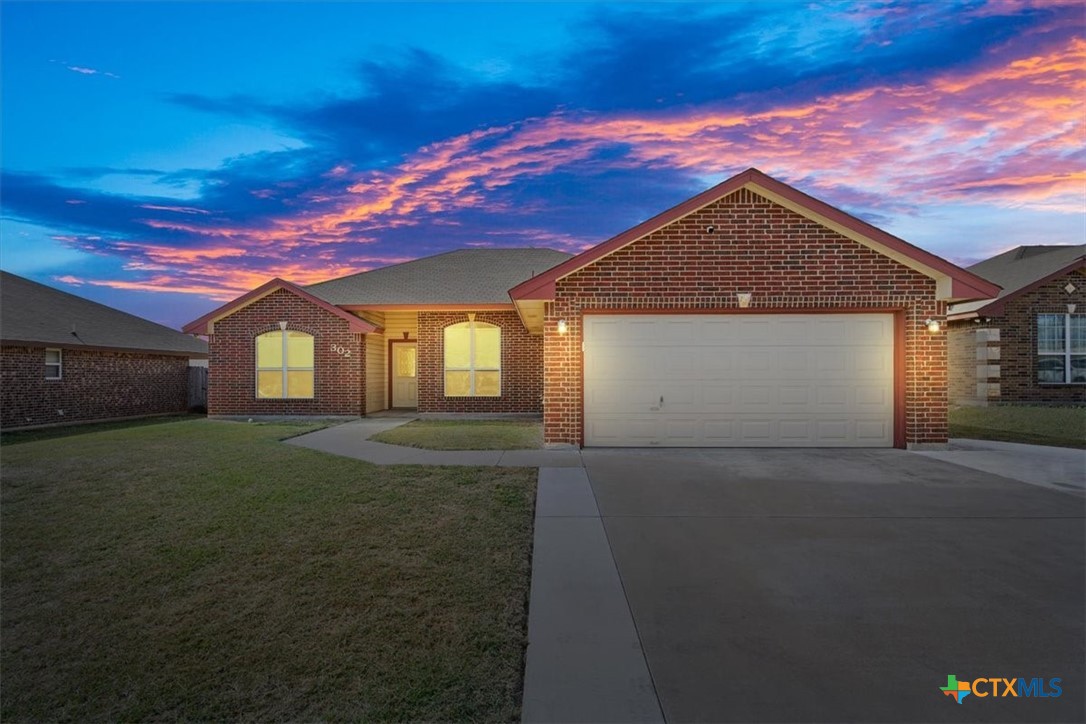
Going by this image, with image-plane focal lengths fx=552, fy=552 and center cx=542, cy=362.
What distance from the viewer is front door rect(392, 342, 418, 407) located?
1975 cm

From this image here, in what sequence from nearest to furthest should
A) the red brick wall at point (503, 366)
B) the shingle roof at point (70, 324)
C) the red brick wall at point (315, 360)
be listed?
the shingle roof at point (70, 324)
the red brick wall at point (315, 360)
the red brick wall at point (503, 366)

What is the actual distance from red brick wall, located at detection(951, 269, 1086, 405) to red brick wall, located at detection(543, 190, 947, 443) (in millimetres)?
11612

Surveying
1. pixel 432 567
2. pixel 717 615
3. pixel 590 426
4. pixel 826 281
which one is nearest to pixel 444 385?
pixel 590 426

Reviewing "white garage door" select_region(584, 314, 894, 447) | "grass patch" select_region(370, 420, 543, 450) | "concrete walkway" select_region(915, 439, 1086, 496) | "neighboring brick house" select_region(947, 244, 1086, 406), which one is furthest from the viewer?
"neighboring brick house" select_region(947, 244, 1086, 406)

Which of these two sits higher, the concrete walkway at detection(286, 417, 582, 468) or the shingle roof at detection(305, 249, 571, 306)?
the shingle roof at detection(305, 249, 571, 306)

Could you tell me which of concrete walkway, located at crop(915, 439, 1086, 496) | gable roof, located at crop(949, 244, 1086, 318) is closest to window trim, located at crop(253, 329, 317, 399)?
concrete walkway, located at crop(915, 439, 1086, 496)

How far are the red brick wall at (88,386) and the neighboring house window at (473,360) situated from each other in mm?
11336

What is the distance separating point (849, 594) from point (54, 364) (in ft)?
69.4

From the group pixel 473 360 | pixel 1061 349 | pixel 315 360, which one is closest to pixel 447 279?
pixel 473 360

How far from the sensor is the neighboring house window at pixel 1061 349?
62.1ft

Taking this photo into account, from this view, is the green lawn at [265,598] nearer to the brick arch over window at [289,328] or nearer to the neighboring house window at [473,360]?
the brick arch over window at [289,328]

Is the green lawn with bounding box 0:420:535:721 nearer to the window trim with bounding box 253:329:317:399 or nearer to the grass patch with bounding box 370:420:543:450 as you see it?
the grass patch with bounding box 370:420:543:450

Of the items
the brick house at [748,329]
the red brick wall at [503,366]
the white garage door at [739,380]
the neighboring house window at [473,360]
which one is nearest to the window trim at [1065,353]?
the brick house at [748,329]

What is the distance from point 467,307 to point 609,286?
24.2 feet
